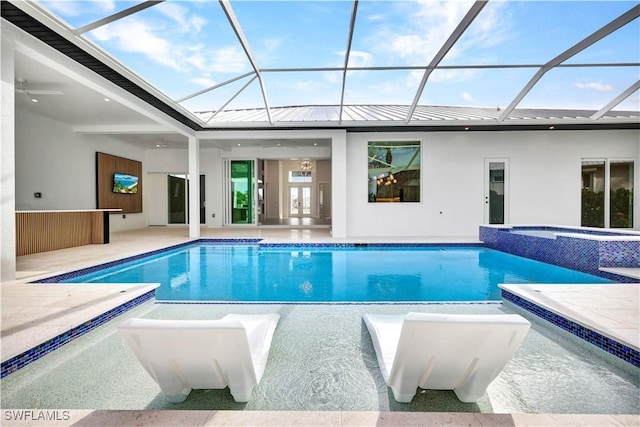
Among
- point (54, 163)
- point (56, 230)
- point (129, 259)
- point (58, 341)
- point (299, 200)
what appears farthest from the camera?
point (299, 200)

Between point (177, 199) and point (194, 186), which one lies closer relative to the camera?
point (194, 186)

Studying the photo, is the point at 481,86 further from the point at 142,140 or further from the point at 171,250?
the point at 142,140

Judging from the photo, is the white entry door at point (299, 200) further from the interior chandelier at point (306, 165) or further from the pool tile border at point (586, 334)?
the pool tile border at point (586, 334)

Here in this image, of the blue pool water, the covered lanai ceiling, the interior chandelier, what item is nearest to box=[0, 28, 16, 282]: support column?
the covered lanai ceiling

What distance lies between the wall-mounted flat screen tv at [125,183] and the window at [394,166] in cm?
834

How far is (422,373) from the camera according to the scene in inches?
72.7

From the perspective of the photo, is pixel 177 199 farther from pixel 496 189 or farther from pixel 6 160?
pixel 496 189

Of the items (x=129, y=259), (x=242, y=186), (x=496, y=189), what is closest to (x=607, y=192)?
(x=496, y=189)

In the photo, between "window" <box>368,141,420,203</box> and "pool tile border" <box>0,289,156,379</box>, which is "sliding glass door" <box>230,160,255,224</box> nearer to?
"window" <box>368,141,420,203</box>

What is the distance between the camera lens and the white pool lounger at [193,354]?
5.23 ft

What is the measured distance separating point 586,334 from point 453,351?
1.84 meters

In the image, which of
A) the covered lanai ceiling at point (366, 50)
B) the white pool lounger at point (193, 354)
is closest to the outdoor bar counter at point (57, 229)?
the covered lanai ceiling at point (366, 50)

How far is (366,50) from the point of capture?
582 cm

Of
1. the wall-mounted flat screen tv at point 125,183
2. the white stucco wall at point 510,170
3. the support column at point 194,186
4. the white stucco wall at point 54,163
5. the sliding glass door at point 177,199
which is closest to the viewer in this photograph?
the white stucco wall at point 54,163
